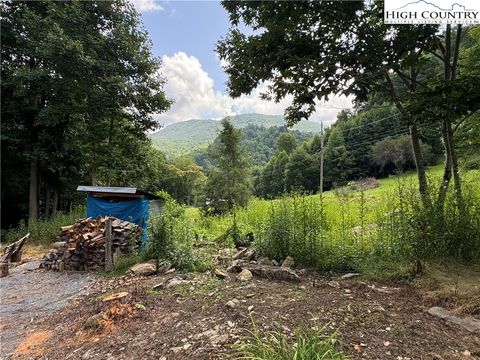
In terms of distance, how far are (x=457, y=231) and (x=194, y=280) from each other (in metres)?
3.81

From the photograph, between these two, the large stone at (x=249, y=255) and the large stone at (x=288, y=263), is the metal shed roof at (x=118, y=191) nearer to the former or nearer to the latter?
the large stone at (x=249, y=255)

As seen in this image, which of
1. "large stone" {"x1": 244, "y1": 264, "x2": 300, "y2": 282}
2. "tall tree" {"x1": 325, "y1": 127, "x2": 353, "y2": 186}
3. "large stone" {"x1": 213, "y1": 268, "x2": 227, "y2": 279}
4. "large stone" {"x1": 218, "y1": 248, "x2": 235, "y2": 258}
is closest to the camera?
"large stone" {"x1": 244, "y1": 264, "x2": 300, "y2": 282}

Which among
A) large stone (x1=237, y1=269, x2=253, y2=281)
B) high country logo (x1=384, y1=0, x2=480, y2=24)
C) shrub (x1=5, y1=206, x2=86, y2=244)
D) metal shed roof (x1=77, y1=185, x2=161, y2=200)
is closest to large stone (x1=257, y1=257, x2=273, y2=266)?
large stone (x1=237, y1=269, x2=253, y2=281)

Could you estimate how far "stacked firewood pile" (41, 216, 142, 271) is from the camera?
274 inches

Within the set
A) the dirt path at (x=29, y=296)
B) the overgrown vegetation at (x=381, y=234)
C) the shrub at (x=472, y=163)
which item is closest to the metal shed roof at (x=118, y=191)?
the dirt path at (x=29, y=296)

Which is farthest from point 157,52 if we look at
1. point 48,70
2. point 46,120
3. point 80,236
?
point 80,236

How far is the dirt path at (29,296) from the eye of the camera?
4051 millimetres

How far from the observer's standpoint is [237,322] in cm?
298

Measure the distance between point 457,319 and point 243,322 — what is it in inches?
82.3

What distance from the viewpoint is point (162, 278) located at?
517 centimetres

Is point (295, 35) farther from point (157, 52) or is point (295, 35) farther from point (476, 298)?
point (157, 52)

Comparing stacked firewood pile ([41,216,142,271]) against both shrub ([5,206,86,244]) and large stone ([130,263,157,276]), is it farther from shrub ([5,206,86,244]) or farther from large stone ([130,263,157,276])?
shrub ([5,206,86,244])

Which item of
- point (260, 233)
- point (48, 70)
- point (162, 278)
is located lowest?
point (162, 278)

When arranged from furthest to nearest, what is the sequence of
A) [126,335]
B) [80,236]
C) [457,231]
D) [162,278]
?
[80,236] → [162,278] → [457,231] → [126,335]
